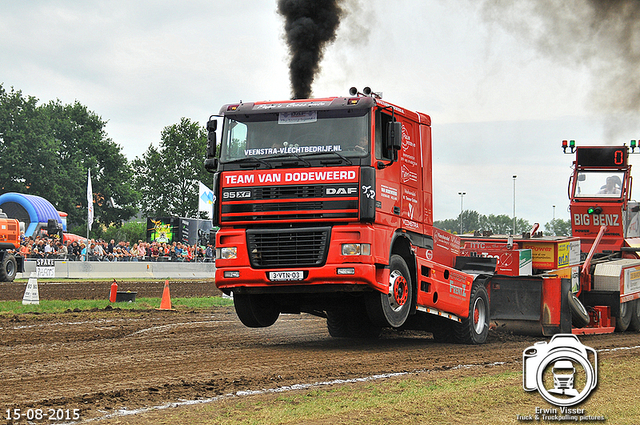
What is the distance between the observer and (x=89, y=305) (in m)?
19.1

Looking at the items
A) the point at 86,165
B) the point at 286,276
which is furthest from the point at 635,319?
the point at 86,165

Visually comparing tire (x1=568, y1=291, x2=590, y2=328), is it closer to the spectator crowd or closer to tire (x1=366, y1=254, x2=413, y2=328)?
tire (x1=366, y1=254, x2=413, y2=328)

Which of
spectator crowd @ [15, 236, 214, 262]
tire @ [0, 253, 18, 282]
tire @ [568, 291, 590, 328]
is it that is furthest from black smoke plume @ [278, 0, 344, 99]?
spectator crowd @ [15, 236, 214, 262]

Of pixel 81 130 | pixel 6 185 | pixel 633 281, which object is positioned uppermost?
pixel 81 130

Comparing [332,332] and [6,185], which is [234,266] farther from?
[6,185]

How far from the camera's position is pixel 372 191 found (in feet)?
33.3

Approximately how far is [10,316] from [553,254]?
11.3 meters

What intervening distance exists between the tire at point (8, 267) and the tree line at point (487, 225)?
56.3 feet

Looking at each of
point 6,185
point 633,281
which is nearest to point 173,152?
point 6,185

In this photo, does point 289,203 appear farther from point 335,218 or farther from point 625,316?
point 625,316

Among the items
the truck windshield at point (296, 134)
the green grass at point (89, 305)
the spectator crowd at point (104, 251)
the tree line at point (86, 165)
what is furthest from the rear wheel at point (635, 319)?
the tree line at point (86, 165)

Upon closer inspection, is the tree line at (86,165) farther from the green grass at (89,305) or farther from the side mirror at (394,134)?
the side mirror at (394,134)

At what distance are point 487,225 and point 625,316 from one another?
5833 centimetres

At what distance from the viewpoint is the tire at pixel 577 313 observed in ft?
44.8
